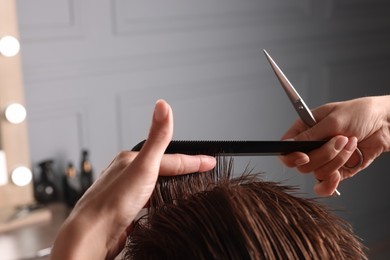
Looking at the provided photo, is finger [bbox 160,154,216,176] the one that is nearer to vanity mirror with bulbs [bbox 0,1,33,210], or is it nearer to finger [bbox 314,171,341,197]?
finger [bbox 314,171,341,197]

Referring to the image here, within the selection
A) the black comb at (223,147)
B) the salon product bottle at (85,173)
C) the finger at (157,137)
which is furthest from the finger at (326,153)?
the salon product bottle at (85,173)

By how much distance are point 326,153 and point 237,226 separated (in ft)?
1.25

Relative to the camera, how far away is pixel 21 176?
185 centimetres

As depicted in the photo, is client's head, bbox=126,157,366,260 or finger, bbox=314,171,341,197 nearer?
client's head, bbox=126,157,366,260

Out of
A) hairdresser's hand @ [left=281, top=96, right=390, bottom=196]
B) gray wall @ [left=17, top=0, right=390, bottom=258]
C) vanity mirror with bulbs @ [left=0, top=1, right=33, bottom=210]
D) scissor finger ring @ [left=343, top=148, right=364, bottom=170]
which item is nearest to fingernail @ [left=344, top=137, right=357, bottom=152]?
hairdresser's hand @ [left=281, top=96, right=390, bottom=196]

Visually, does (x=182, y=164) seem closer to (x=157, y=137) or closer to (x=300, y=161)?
(x=157, y=137)

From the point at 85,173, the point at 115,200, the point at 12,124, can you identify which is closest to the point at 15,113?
the point at 12,124

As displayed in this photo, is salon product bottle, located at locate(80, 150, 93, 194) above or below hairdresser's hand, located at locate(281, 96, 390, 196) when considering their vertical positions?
below

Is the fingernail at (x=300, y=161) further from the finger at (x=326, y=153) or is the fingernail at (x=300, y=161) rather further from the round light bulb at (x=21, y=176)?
the round light bulb at (x=21, y=176)

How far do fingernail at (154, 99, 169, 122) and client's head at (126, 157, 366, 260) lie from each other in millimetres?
131

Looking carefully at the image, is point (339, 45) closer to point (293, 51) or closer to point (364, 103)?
point (293, 51)

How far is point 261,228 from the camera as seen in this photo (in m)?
0.64

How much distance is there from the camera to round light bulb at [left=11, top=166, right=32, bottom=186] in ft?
6.02

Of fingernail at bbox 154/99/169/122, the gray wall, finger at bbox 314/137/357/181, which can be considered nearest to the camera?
fingernail at bbox 154/99/169/122
